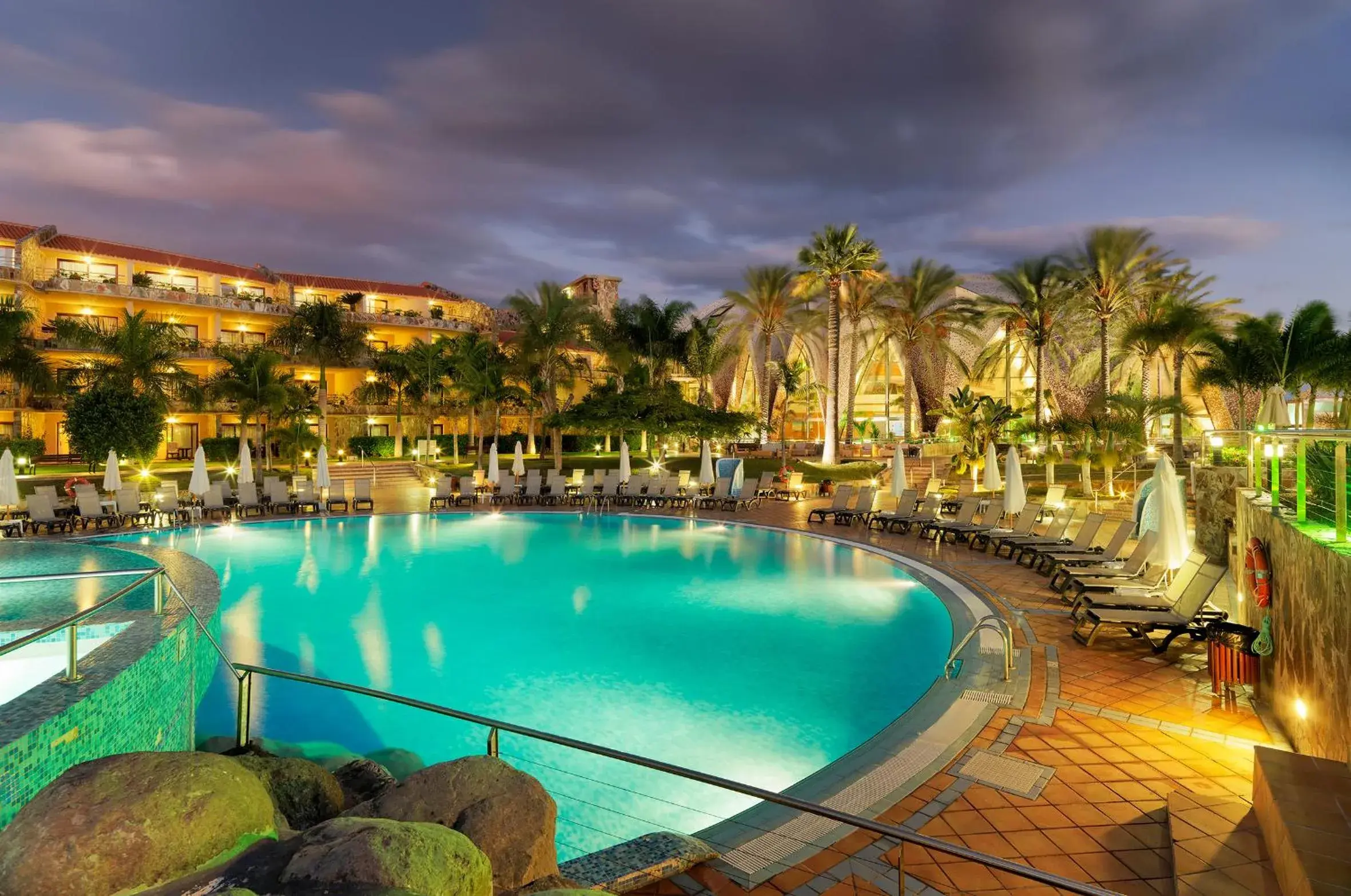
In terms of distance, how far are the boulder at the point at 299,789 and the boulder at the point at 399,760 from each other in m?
1.84

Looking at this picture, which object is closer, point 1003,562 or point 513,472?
point 1003,562

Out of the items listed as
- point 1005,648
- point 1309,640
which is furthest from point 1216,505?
point 1309,640

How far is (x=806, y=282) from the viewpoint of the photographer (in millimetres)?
34531

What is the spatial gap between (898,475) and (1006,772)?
14.2 metres

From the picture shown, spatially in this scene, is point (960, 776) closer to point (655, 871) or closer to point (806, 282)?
point (655, 871)

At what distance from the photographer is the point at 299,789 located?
4.00m

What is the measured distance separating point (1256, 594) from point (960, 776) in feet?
12.4

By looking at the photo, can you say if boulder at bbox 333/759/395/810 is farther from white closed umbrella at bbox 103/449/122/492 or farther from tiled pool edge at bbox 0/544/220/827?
white closed umbrella at bbox 103/449/122/492

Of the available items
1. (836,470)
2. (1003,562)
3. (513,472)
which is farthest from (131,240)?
(1003,562)

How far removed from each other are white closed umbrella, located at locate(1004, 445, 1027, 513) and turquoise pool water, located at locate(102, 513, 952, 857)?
302 centimetres

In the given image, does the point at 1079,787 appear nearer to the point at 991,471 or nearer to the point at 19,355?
the point at 991,471

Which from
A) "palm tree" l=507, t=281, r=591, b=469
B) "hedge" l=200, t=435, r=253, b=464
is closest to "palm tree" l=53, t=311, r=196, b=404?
"hedge" l=200, t=435, r=253, b=464

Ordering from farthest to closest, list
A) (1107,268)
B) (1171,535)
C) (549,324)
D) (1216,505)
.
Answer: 1. (549,324)
2. (1107,268)
3. (1216,505)
4. (1171,535)

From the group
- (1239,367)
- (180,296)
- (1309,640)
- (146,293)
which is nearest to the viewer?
(1309,640)
